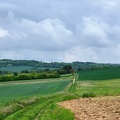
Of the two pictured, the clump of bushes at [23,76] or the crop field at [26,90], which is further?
the clump of bushes at [23,76]

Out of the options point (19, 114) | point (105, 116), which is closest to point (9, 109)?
point (19, 114)

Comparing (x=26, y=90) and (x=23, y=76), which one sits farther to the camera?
(x=23, y=76)

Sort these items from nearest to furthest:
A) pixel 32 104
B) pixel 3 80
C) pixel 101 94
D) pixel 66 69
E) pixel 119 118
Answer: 1. pixel 119 118
2. pixel 32 104
3. pixel 101 94
4. pixel 3 80
5. pixel 66 69

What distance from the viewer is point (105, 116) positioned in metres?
24.9

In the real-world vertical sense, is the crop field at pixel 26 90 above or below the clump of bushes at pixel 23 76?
below

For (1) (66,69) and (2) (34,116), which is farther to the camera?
(1) (66,69)

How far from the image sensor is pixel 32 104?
4253 centimetres

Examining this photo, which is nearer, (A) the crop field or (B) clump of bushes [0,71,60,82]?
(A) the crop field

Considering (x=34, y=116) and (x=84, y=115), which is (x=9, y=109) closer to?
(x=34, y=116)

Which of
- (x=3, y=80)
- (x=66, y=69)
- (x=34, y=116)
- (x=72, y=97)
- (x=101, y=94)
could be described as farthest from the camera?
(x=66, y=69)

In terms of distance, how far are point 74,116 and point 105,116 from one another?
2.57 m

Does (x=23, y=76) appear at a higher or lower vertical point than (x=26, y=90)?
higher

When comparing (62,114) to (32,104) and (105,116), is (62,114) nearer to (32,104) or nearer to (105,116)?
(105,116)

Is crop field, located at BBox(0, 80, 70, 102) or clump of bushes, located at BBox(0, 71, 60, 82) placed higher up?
clump of bushes, located at BBox(0, 71, 60, 82)
